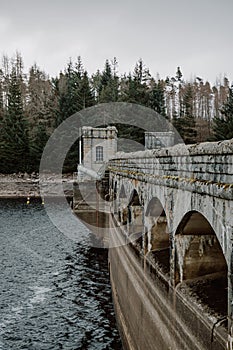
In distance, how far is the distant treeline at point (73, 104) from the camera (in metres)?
58.4

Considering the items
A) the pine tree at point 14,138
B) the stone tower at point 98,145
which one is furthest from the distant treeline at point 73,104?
the stone tower at point 98,145

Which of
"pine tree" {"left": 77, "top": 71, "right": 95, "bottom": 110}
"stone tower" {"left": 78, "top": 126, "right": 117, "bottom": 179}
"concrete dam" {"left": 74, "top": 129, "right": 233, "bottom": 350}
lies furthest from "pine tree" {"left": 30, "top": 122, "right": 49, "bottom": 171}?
"concrete dam" {"left": 74, "top": 129, "right": 233, "bottom": 350}

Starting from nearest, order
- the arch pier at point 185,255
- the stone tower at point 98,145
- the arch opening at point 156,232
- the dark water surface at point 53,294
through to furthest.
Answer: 1. the arch pier at point 185,255
2. the arch opening at point 156,232
3. the dark water surface at point 53,294
4. the stone tower at point 98,145

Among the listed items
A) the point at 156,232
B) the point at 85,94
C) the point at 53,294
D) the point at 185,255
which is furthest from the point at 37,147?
the point at 185,255

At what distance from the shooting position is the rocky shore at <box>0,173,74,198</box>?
189 ft

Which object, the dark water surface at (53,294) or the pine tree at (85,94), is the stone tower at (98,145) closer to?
the dark water surface at (53,294)

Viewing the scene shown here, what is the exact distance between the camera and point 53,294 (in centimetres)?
1800

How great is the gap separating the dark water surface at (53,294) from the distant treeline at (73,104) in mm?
25326

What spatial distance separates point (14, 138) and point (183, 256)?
206 ft

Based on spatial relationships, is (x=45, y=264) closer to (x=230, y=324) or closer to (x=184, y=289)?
(x=184, y=289)

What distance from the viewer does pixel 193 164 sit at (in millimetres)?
6652

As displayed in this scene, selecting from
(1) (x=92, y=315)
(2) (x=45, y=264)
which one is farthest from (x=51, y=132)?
(1) (x=92, y=315)

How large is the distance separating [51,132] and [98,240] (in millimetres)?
42584

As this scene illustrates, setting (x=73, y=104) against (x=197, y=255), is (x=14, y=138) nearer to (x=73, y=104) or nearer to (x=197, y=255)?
(x=73, y=104)
